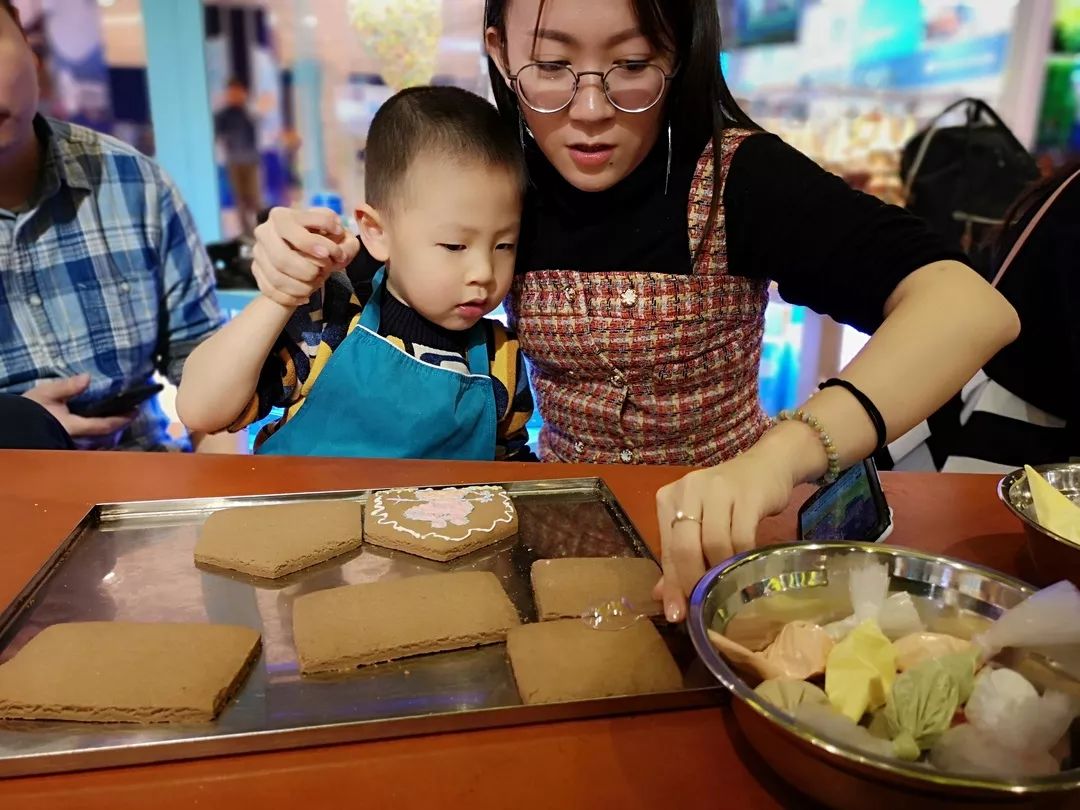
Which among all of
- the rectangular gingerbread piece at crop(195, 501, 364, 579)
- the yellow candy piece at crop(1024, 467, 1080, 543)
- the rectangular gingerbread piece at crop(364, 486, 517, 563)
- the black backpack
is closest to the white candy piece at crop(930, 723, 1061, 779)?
the yellow candy piece at crop(1024, 467, 1080, 543)

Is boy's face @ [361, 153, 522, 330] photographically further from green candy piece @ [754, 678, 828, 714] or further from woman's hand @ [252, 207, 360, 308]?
green candy piece @ [754, 678, 828, 714]

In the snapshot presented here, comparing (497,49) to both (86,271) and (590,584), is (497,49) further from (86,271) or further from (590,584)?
(86,271)

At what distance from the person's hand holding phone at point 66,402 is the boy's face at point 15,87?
1.50 feet

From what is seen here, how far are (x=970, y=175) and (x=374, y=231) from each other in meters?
2.27

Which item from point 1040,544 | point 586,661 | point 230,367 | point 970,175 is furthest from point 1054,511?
point 970,175

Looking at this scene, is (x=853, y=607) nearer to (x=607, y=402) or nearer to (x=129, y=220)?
(x=607, y=402)

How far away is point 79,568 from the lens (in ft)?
2.96

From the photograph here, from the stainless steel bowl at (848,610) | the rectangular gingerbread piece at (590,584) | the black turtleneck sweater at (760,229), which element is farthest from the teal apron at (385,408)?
the stainless steel bowl at (848,610)

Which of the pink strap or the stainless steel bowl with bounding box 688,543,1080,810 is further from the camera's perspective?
the pink strap

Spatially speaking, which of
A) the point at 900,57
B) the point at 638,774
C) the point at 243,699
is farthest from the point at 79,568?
the point at 900,57

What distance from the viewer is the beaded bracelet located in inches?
33.2

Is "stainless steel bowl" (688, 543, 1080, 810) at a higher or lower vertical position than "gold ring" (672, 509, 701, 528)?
lower

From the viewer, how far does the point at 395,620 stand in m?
0.78

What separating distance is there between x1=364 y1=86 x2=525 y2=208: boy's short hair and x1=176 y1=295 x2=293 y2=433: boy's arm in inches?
9.7
